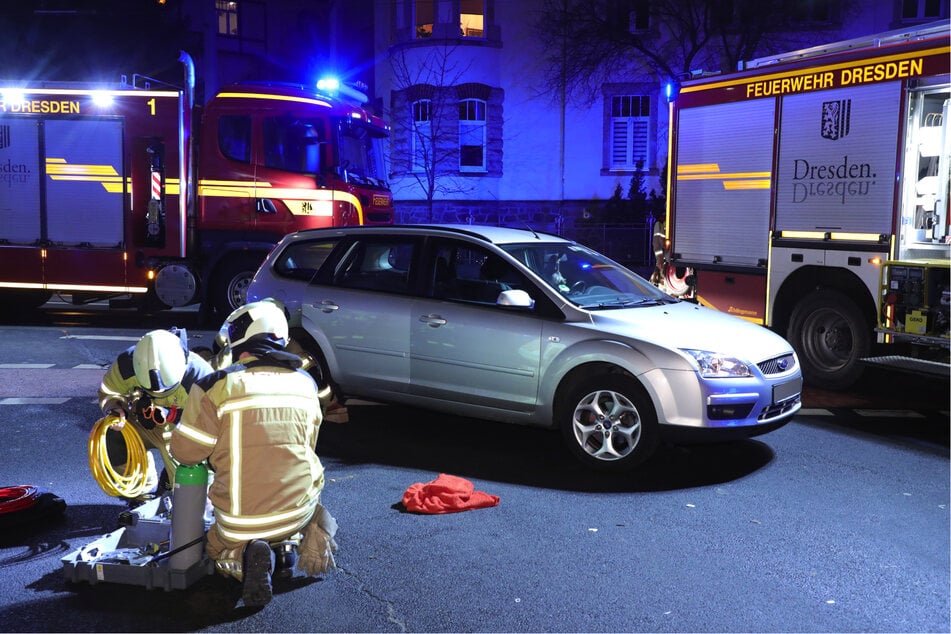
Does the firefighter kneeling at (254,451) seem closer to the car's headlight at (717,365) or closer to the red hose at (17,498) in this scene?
the red hose at (17,498)

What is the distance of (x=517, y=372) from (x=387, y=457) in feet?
3.62

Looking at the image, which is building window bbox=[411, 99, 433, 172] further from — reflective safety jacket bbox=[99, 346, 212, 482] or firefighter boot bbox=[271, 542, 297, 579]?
firefighter boot bbox=[271, 542, 297, 579]

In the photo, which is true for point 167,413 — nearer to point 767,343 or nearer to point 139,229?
point 767,343

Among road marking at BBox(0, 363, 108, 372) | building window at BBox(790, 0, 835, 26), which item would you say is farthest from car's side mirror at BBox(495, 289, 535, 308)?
building window at BBox(790, 0, 835, 26)

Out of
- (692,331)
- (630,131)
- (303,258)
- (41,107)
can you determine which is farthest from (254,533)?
(630,131)

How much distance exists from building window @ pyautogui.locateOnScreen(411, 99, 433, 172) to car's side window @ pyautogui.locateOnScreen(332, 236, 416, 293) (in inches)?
705

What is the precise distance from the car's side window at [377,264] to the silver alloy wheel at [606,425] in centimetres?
181

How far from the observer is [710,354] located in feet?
20.3

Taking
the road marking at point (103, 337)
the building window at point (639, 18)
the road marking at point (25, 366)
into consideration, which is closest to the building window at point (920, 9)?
the building window at point (639, 18)

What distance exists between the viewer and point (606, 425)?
6332 mm

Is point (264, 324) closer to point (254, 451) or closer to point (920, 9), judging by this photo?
point (254, 451)

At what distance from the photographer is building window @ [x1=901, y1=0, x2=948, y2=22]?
23562mm

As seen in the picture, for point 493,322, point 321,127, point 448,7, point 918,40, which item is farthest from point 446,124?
point 493,322

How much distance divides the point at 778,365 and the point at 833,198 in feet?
11.7
